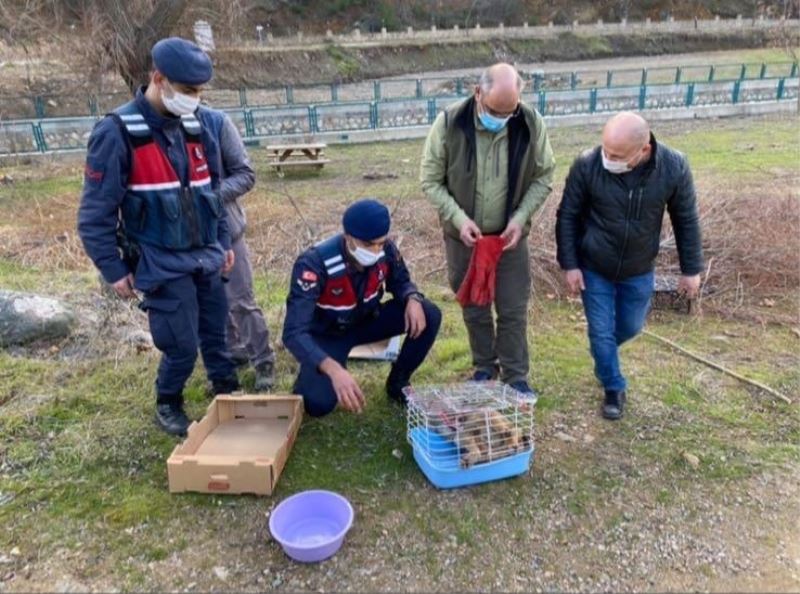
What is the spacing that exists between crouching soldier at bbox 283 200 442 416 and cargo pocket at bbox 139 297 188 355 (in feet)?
1.64

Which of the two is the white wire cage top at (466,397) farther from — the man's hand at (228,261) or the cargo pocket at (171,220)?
the cargo pocket at (171,220)

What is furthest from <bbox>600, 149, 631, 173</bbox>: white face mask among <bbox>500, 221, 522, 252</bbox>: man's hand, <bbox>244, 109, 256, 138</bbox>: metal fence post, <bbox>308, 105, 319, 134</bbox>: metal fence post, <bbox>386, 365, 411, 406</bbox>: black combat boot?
<bbox>308, 105, 319, 134</bbox>: metal fence post

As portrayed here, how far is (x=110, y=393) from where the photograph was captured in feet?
12.2

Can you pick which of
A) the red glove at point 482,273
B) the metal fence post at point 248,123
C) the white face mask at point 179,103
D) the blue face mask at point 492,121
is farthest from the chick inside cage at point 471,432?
the metal fence post at point 248,123

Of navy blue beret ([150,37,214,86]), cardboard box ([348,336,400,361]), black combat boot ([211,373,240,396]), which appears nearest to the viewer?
navy blue beret ([150,37,214,86])

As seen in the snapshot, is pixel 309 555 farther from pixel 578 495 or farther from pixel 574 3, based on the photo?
pixel 574 3

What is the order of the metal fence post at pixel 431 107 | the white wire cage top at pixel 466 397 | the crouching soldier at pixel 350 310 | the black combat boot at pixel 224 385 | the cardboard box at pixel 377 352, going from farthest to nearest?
the metal fence post at pixel 431 107 → the cardboard box at pixel 377 352 → the black combat boot at pixel 224 385 → the white wire cage top at pixel 466 397 → the crouching soldier at pixel 350 310

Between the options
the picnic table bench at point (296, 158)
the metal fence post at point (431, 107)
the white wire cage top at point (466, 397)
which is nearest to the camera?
the white wire cage top at point (466, 397)

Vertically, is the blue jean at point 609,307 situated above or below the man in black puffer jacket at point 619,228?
below

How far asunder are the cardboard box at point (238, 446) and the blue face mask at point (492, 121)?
1.70 metres

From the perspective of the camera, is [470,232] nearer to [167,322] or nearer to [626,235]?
[626,235]

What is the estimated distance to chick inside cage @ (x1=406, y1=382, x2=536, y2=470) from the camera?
2.87 m

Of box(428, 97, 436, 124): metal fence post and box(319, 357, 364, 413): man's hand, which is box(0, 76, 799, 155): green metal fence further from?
box(319, 357, 364, 413): man's hand

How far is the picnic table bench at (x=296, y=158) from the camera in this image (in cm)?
1288
